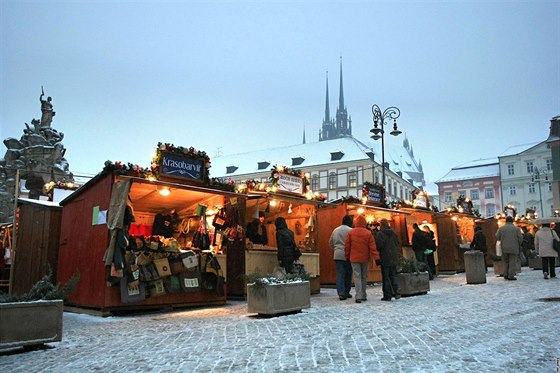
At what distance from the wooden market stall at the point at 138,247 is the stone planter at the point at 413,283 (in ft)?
14.3

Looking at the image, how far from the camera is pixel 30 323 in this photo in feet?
19.7

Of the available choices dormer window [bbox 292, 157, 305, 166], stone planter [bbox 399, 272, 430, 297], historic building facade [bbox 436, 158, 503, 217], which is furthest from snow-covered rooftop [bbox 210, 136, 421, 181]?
stone planter [bbox 399, 272, 430, 297]

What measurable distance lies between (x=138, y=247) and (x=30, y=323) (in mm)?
3992

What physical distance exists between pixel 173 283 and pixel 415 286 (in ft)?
20.0

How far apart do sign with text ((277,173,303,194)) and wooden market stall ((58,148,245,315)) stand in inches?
66.3

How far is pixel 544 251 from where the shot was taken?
49.1ft

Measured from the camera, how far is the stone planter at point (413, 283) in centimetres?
1187

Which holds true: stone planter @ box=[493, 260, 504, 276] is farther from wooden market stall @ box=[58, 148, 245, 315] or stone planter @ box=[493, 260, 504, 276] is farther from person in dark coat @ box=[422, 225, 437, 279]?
wooden market stall @ box=[58, 148, 245, 315]

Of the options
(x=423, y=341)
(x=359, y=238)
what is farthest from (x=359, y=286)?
(x=423, y=341)

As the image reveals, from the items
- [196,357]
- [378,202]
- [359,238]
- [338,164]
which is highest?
[338,164]

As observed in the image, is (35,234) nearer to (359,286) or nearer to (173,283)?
(173,283)

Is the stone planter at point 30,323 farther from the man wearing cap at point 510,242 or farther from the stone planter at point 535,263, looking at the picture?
the stone planter at point 535,263

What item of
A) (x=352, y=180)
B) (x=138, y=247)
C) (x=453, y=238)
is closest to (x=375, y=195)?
(x=453, y=238)

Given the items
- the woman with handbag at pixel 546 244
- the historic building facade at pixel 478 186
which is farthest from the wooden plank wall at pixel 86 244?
the historic building facade at pixel 478 186
